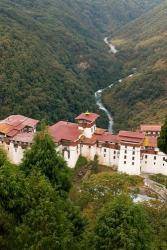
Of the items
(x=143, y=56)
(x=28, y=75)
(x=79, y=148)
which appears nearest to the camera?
(x=79, y=148)

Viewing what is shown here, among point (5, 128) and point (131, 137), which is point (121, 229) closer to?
point (131, 137)

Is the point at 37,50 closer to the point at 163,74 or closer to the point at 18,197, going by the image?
the point at 163,74

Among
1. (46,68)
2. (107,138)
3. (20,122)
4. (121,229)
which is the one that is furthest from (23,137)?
(46,68)

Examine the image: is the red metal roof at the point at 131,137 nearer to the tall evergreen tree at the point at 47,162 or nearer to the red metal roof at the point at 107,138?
the red metal roof at the point at 107,138

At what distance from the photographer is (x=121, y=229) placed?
1958 centimetres

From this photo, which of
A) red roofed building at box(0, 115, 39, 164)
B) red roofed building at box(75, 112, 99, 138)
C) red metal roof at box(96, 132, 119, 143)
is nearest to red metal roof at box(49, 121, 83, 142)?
red roofed building at box(75, 112, 99, 138)

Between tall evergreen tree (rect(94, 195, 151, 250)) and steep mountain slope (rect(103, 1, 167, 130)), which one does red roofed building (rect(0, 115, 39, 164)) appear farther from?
steep mountain slope (rect(103, 1, 167, 130))

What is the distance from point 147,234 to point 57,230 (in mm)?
4112

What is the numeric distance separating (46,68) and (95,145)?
77.1 meters

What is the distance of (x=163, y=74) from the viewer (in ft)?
458

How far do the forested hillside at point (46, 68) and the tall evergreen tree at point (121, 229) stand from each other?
80971 millimetres

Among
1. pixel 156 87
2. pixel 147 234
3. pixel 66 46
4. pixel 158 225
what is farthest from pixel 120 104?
pixel 147 234

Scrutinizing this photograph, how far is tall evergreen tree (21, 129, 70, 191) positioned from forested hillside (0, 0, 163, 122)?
247 ft

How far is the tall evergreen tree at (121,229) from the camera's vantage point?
1952 centimetres
